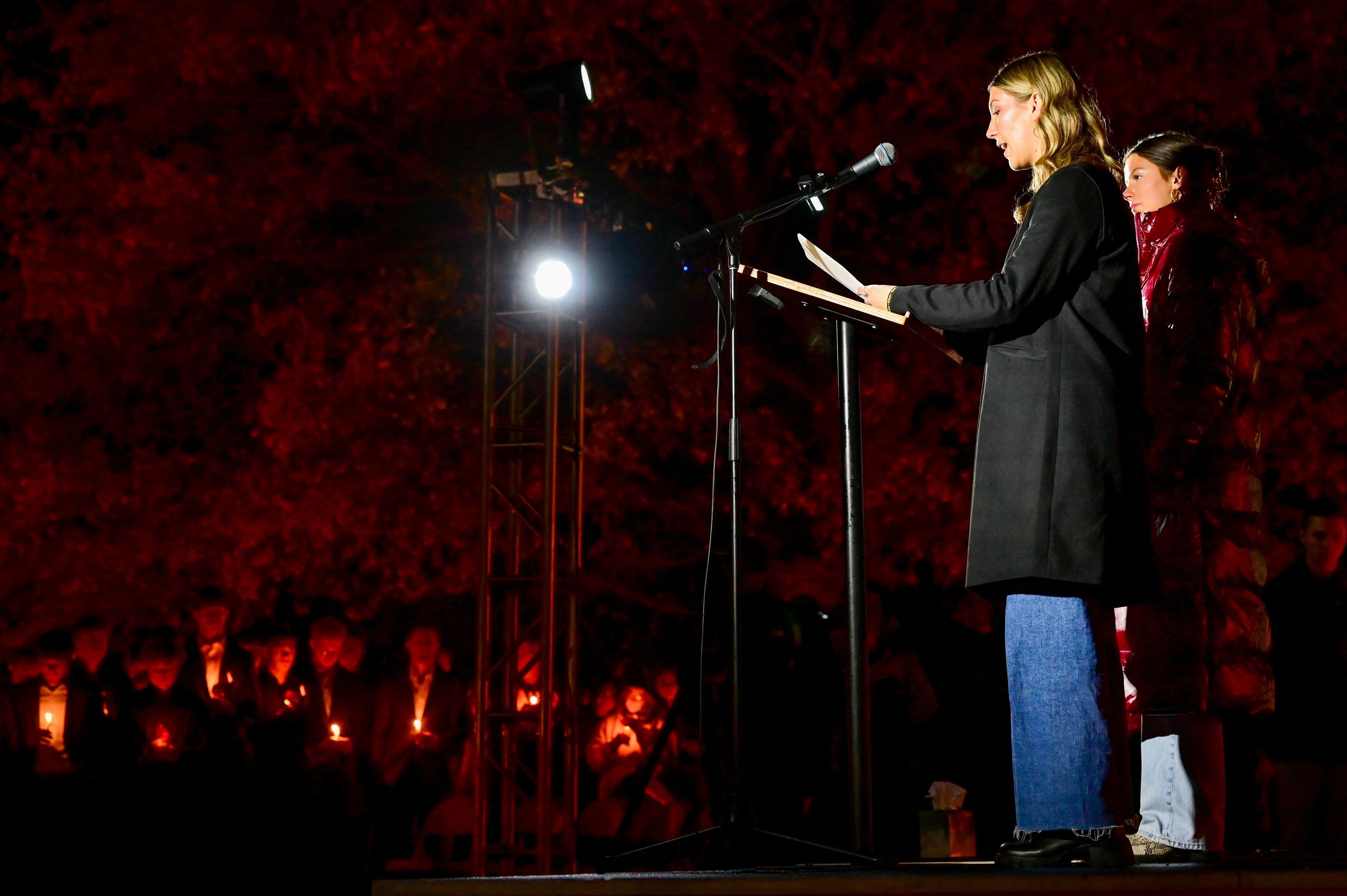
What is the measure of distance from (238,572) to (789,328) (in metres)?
5.43

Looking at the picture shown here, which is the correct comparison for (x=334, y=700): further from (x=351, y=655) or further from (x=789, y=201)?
(x=789, y=201)

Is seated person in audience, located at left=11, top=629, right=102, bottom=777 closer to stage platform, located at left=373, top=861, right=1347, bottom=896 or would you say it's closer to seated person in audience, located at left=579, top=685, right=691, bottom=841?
seated person in audience, located at left=579, top=685, right=691, bottom=841

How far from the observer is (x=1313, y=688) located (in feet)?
15.7

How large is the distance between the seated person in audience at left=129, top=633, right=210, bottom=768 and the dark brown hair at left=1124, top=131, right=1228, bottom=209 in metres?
6.43

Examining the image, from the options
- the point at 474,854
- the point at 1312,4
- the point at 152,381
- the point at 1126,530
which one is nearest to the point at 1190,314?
the point at 1126,530

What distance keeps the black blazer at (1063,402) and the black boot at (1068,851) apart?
49 cm

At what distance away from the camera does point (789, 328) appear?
10734 mm

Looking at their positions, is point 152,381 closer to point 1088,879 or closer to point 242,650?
point 242,650

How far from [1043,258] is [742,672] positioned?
5.60 feet

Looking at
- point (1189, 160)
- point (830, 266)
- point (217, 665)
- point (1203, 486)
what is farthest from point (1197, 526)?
point (217, 665)

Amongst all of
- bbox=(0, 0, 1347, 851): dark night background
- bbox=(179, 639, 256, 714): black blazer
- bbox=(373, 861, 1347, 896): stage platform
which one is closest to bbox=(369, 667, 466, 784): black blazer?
bbox=(179, 639, 256, 714): black blazer

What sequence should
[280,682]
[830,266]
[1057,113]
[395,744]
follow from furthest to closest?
[395,744], [280,682], [830,266], [1057,113]

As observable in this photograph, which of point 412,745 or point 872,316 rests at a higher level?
point 872,316

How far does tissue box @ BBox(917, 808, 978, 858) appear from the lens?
5117mm
